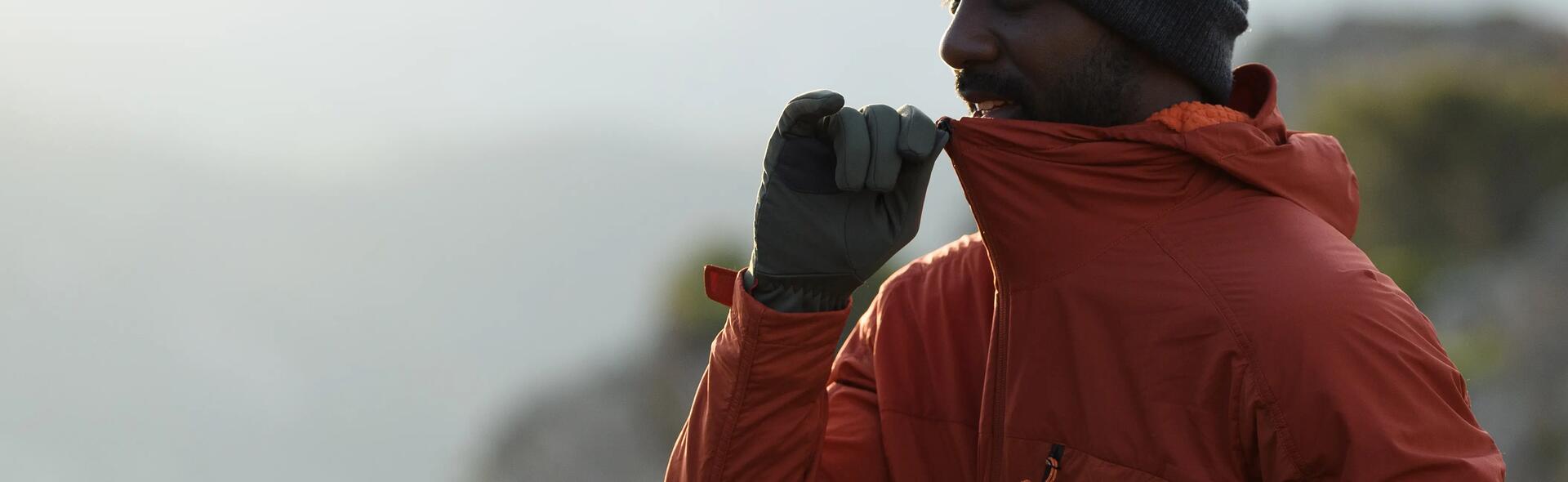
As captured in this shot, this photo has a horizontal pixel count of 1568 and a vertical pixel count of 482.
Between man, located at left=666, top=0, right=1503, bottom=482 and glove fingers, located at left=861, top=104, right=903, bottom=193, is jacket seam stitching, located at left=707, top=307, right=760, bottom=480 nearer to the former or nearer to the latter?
man, located at left=666, top=0, right=1503, bottom=482

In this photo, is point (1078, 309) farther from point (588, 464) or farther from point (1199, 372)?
point (588, 464)

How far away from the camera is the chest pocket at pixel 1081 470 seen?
A: 1.41 m

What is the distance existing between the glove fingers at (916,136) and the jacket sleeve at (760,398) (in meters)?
0.21

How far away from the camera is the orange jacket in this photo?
1286 mm

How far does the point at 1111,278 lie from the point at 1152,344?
3.3 inches

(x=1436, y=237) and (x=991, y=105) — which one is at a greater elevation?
(x=991, y=105)

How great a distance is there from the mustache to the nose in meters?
0.02

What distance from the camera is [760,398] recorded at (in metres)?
1.50

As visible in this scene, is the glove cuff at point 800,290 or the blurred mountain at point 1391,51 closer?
the glove cuff at point 800,290

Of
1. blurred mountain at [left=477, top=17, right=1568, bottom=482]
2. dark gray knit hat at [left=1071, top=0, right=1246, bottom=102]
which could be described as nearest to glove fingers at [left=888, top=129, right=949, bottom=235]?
dark gray knit hat at [left=1071, top=0, right=1246, bottom=102]

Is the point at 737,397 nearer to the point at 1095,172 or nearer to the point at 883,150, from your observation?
the point at 883,150

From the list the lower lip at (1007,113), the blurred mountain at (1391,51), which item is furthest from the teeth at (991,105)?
the blurred mountain at (1391,51)

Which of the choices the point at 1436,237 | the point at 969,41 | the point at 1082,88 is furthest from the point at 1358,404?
the point at 1436,237

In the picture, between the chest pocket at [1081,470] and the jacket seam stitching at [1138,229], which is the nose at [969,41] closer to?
the jacket seam stitching at [1138,229]
